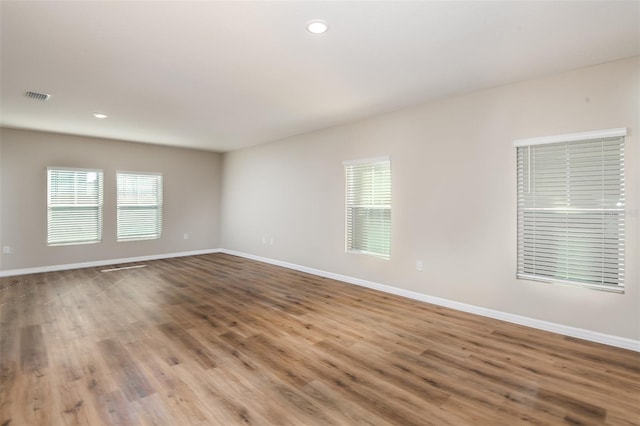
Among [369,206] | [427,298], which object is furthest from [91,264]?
[427,298]

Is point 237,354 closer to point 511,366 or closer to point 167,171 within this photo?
point 511,366

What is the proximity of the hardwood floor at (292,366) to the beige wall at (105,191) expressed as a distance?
209 centimetres

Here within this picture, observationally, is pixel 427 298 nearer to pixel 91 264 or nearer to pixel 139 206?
pixel 139 206

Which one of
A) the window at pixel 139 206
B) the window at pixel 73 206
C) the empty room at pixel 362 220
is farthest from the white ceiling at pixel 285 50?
the window at pixel 139 206

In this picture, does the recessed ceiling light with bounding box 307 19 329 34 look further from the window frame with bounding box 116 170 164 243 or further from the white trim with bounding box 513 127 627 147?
the window frame with bounding box 116 170 164 243

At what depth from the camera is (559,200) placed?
3.17 m

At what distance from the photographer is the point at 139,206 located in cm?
696

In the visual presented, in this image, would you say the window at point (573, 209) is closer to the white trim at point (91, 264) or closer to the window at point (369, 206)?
the window at point (369, 206)

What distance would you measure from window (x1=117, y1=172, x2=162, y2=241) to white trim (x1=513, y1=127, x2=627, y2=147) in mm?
6869

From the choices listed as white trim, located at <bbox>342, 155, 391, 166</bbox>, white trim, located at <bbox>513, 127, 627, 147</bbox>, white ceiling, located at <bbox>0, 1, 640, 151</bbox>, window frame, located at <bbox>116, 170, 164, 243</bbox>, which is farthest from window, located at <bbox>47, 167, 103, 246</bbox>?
white trim, located at <bbox>513, 127, 627, 147</bbox>

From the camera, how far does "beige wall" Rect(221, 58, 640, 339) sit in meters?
2.89

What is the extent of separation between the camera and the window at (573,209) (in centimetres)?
289

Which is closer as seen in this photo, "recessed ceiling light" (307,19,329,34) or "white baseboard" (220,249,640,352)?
"recessed ceiling light" (307,19,329,34)

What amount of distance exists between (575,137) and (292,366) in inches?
129
